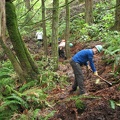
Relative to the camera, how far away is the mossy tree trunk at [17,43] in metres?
7.80

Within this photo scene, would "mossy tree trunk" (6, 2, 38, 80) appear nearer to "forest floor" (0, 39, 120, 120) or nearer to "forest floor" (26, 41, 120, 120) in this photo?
"forest floor" (0, 39, 120, 120)

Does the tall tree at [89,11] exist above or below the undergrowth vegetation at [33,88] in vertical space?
above

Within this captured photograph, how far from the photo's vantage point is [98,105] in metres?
5.77

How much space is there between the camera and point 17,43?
800 cm

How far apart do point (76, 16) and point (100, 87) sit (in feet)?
41.3

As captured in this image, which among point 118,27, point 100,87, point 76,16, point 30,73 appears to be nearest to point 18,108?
point 30,73

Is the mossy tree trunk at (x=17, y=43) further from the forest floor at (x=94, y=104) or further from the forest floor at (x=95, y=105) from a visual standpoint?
the forest floor at (x=95, y=105)

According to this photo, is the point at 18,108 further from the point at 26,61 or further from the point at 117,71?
the point at 117,71

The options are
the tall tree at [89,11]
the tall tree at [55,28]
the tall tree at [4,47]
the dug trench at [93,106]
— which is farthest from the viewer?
the tall tree at [89,11]

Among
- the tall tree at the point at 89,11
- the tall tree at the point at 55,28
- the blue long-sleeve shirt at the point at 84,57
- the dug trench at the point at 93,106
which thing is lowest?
the dug trench at the point at 93,106

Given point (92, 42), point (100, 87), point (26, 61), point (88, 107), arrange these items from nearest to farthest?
1. point (88, 107)
2. point (100, 87)
3. point (26, 61)
4. point (92, 42)

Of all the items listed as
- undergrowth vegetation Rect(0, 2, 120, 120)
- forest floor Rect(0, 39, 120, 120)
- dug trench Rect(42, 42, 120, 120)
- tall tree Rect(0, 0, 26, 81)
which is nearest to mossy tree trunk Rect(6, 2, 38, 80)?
tall tree Rect(0, 0, 26, 81)

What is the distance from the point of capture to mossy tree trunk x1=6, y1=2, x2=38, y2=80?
7.80 m

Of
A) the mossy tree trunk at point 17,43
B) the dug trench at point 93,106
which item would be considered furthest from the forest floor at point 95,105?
the mossy tree trunk at point 17,43
